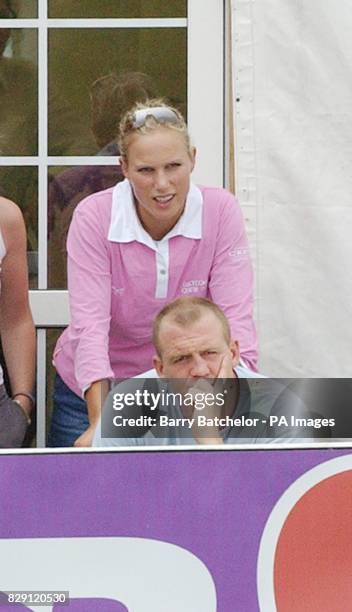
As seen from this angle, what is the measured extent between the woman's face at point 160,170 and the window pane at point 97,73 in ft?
3.17

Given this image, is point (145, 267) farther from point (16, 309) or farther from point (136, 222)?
point (16, 309)

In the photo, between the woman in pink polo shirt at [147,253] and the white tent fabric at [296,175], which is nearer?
the woman in pink polo shirt at [147,253]

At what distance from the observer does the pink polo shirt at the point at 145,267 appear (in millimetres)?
3787

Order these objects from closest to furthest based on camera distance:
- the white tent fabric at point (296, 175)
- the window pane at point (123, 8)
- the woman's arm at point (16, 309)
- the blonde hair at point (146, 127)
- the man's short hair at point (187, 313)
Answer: the man's short hair at point (187, 313) → the blonde hair at point (146, 127) → the woman's arm at point (16, 309) → the white tent fabric at point (296, 175) → the window pane at point (123, 8)

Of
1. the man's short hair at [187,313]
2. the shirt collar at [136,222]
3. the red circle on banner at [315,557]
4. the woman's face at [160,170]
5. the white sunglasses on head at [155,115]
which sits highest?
the white sunglasses on head at [155,115]

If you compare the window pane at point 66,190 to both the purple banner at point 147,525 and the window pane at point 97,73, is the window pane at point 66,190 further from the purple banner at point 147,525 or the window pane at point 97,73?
the purple banner at point 147,525

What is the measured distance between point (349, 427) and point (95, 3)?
8.07 ft

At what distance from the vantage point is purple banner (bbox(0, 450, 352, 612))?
264 centimetres

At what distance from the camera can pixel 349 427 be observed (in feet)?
8.80

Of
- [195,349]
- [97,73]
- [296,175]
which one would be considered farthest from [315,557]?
[97,73]

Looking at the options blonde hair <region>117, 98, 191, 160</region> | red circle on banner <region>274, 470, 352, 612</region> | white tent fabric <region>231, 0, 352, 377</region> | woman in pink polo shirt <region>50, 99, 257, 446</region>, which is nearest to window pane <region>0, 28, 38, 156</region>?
white tent fabric <region>231, 0, 352, 377</region>

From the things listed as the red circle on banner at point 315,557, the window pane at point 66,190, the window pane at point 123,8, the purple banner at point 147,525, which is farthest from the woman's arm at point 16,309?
the red circle on banner at point 315,557

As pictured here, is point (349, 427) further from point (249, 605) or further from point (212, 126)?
point (212, 126)

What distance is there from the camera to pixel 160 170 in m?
3.73
